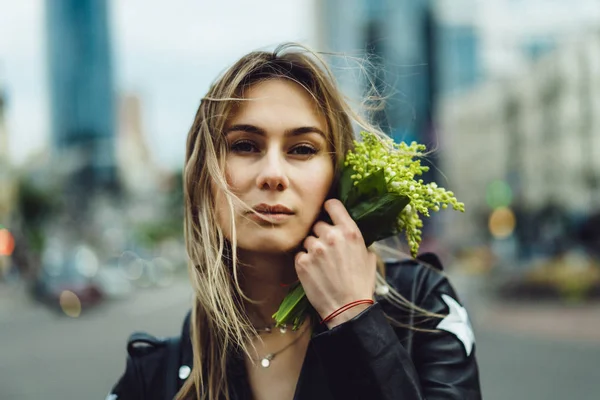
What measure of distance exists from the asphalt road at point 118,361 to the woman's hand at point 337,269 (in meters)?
6.54

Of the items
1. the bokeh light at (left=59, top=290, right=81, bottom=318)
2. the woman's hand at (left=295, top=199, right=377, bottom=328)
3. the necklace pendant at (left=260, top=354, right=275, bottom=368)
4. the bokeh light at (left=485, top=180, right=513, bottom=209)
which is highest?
the woman's hand at (left=295, top=199, right=377, bottom=328)

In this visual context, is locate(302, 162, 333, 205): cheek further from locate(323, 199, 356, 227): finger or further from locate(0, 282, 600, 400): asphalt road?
locate(0, 282, 600, 400): asphalt road

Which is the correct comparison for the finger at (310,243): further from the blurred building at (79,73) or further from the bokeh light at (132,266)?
the blurred building at (79,73)

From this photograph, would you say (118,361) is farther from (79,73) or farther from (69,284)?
(79,73)

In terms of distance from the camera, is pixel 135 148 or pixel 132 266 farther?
pixel 135 148

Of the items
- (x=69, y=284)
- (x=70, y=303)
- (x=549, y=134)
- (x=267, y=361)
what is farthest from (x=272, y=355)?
(x=549, y=134)

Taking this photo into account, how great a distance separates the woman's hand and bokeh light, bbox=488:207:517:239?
121ft

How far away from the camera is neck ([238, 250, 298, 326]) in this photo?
168 cm

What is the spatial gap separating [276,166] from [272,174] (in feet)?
0.08

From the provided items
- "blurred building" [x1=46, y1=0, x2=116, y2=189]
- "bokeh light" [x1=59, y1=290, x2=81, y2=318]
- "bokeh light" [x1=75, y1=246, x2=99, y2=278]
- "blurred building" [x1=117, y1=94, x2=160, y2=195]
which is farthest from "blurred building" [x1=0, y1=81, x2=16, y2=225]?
"blurred building" [x1=117, y1=94, x2=160, y2=195]

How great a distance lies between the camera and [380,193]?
5.03 feet

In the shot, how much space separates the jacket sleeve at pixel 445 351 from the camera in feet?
4.98

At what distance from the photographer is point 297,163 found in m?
1.60

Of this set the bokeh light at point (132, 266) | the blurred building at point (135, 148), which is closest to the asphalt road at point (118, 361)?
the bokeh light at point (132, 266)
